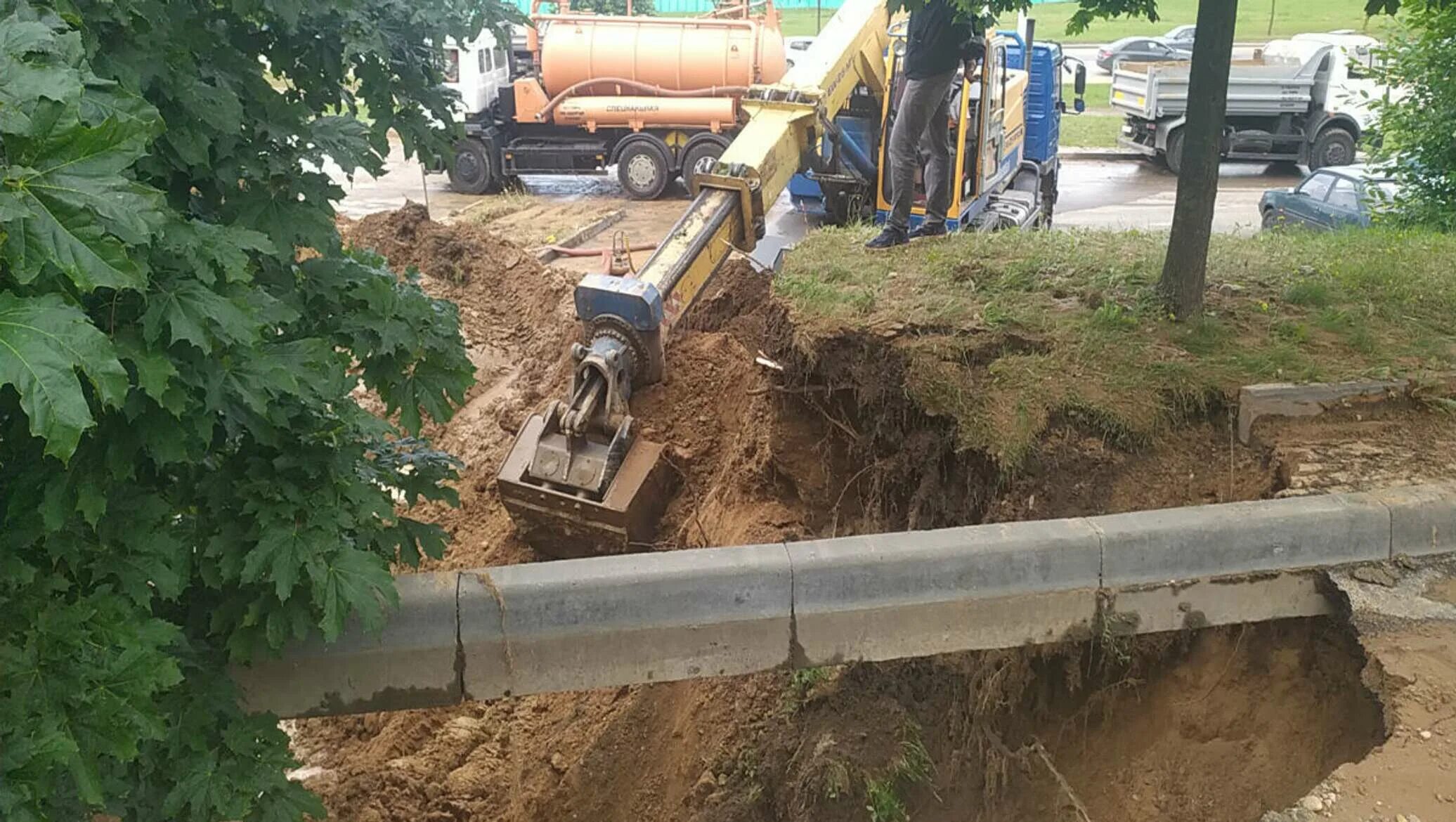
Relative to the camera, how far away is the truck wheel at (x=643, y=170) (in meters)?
16.7

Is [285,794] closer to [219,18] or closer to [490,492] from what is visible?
[219,18]

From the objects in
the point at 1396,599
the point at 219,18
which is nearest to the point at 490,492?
the point at 219,18

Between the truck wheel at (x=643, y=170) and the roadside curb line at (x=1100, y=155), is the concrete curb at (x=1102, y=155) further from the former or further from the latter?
the truck wheel at (x=643, y=170)

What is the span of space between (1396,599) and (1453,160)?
720 centimetres

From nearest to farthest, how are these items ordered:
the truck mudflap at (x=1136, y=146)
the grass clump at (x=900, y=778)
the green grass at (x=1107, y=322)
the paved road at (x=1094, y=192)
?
the grass clump at (x=900, y=778)
the green grass at (x=1107, y=322)
the paved road at (x=1094, y=192)
the truck mudflap at (x=1136, y=146)

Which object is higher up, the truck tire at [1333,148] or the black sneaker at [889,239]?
the black sneaker at [889,239]

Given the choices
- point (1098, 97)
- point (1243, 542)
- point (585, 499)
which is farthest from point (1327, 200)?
point (1098, 97)

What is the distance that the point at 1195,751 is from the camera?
4613 millimetres

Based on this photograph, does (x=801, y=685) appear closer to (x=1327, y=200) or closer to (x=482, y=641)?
(x=482, y=641)

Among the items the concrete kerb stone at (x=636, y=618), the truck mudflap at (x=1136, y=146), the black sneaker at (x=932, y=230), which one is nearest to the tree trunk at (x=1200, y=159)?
the black sneaker at (x=932, y=230)

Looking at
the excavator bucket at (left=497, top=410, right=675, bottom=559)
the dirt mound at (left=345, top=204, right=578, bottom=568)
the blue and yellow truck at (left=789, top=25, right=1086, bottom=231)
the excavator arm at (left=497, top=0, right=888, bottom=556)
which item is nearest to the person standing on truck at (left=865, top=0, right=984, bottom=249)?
the excavator arm at (left=497, top=0, right=888, bottom=556)

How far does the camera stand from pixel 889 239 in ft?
25.7

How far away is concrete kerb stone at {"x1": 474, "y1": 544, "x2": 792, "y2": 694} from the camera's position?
431 centimetres

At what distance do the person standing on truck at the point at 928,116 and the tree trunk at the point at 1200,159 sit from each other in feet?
5.58
